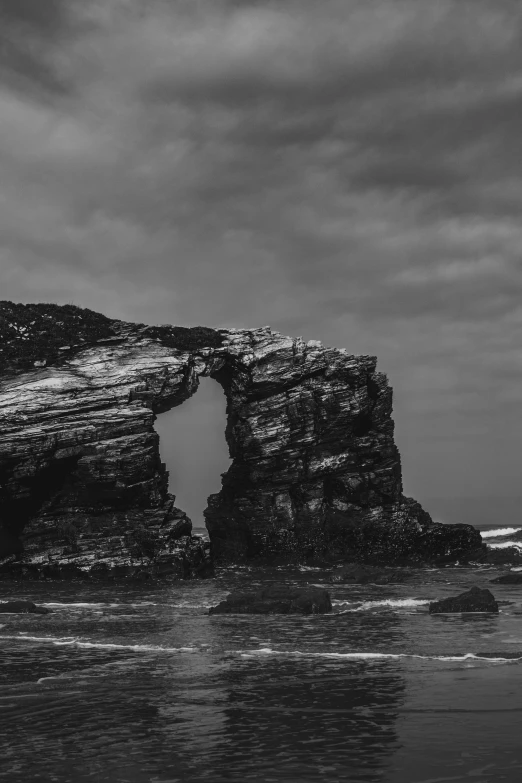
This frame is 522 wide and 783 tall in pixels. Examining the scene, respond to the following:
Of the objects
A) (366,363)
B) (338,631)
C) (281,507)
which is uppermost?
(366,363)

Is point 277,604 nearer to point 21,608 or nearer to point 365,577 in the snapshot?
point 21,608

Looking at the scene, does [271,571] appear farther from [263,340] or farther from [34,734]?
[34,734]

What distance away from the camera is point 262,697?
1780 centimetres

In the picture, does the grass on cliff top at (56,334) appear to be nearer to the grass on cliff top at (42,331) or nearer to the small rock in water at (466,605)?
the grass on cliff top at (42,331)

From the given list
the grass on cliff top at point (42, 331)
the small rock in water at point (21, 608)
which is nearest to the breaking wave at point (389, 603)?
the small rock in water at point (21, 608)

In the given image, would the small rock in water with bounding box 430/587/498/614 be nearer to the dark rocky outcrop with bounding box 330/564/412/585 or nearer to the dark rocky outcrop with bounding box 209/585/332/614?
the dark rocky outcrop with bounding box 209/585/332/614

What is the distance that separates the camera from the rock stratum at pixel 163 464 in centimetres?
5497

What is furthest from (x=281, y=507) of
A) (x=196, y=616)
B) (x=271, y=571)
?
(x=196, y=616)

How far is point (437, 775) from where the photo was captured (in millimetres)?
11766

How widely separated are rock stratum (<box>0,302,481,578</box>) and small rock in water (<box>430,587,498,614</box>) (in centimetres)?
2588

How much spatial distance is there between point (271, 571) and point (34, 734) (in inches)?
1724

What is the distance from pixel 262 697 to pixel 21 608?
22.6 metres

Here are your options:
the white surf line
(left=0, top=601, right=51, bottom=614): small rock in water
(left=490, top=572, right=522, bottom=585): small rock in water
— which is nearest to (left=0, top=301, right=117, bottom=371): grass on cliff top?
(left=0, top=601, right=51, bottom=614): small rock in water

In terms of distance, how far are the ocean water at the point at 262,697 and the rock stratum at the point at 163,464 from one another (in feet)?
67.8
